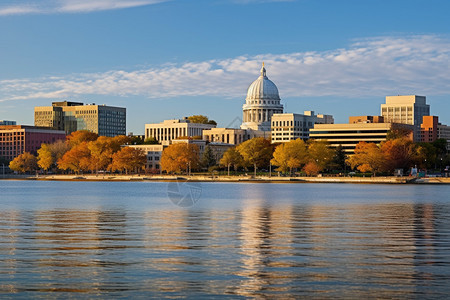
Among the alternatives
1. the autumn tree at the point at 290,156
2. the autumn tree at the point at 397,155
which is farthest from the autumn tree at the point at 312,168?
the autumn tree at the point at 397,155

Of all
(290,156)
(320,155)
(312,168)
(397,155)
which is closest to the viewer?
(397,155)

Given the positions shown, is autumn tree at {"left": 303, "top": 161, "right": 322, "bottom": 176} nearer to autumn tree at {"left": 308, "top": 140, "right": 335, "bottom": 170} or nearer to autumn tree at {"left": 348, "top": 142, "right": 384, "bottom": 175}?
autumn tree at {"left": 308, "top": 140, "right": 335, "bottom": 170}

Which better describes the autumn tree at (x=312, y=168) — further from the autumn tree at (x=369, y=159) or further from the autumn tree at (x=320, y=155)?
the autumn tree at (x=369, y=159)

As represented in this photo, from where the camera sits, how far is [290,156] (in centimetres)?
18638

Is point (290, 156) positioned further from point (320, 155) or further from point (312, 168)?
point (312, 168)

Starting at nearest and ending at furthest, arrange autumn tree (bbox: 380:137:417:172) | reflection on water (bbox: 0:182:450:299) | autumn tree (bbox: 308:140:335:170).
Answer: reflection on water (bbox: 0:182:450:299) < autumn tree (bbox: 380:137:417:172) < autumn tree (bbox: 308:140:335:170)

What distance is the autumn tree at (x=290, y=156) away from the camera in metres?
185

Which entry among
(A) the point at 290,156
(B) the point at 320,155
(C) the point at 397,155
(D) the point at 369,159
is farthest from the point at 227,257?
(B) the point at 320,155

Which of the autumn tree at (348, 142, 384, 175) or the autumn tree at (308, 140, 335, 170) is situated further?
the autumn tree at (308, 140, 335, 170)

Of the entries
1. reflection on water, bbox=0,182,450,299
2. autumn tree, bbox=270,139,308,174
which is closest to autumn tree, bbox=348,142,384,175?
autumn tree, bbox=270,139,308,174

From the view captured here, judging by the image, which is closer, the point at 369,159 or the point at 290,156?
the point at 369,159

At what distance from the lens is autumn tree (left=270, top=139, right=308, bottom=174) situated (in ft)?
608

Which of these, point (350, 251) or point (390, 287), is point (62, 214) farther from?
point (390, 287)

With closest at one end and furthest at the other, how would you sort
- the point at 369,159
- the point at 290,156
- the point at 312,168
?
the point at 369,159, the point at 312,168, the point at 290,156
